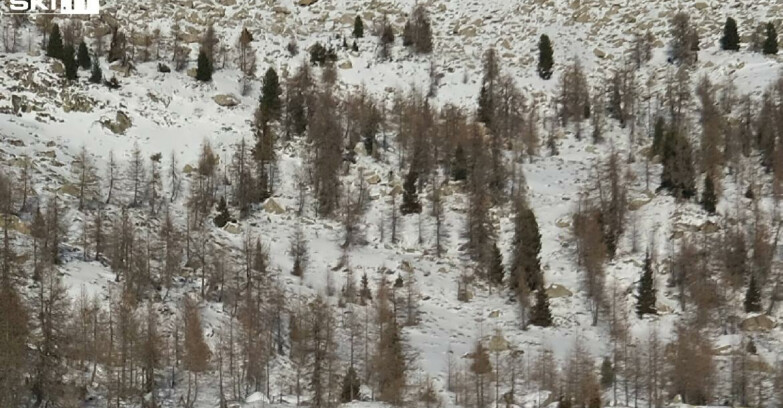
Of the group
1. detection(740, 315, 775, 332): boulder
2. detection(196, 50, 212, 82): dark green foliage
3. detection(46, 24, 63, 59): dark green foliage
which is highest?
detection(46, 24, 63, 59): dark green foliage

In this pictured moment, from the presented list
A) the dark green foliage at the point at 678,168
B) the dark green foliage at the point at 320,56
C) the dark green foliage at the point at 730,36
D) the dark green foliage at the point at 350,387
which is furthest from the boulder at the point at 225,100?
the dark green foliage at the point at 730,36

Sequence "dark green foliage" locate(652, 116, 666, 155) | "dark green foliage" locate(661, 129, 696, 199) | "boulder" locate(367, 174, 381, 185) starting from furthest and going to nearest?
1. "boulder" locate(367, 174, 381, 185)
2. "dark green foliage" locate(652, 116, 666, 155)
3. "dark green foliage" locate(661, 129, 696, 199)

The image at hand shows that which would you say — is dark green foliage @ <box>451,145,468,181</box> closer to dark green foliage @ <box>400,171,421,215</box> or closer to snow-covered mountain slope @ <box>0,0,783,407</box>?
snow-covered mountain slope @ <box>0,0,783,407</box>

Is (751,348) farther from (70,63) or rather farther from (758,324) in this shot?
(70,63)

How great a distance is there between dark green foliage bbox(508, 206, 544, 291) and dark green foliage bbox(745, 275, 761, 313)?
44.8 feet

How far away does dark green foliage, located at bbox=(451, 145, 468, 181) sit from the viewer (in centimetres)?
7531

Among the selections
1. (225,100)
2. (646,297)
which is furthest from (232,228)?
(646,297)

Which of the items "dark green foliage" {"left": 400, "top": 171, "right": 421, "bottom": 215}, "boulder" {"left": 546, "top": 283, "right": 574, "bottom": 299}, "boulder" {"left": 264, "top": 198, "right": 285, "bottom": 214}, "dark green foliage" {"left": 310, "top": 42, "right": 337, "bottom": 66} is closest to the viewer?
"boulder" {"left": 546, "top": 283, "right": 574, "bottom": 299}

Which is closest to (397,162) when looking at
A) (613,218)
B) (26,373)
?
(613,218)

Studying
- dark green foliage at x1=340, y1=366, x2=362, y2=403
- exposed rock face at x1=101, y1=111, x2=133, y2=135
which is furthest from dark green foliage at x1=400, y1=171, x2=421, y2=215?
exposed rock face at x1=101, y1=111, x2=133, y2=135

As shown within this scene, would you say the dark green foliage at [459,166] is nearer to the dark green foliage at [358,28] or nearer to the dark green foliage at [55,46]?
the dark green foliage at [358,28]

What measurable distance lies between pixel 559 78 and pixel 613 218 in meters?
25.5
